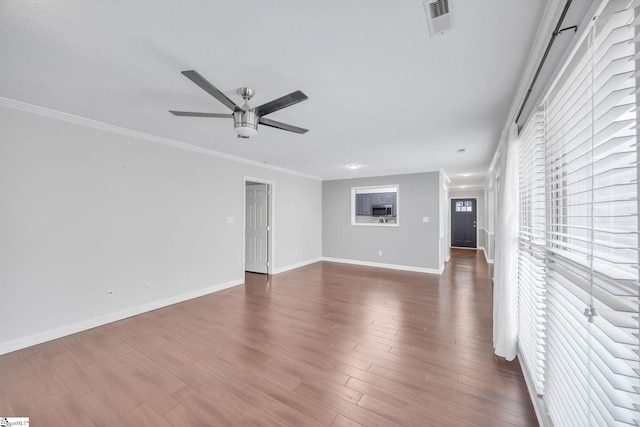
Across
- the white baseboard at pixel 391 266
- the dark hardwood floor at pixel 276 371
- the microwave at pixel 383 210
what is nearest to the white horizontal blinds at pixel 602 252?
the dark hardwood floor at pixel 276 371

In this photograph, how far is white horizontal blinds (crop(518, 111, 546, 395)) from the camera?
170cm

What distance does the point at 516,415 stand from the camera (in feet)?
5.51

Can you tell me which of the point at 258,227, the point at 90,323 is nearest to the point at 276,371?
the point at 90,323

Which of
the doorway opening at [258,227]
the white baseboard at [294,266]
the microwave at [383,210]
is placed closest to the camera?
the doorway opening at [258,227]

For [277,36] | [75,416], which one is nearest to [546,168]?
[277,36]

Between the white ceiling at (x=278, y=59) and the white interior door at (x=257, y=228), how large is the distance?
9.06 ft

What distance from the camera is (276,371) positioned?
2.13m

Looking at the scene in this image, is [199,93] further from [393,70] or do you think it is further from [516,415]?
[516,415]

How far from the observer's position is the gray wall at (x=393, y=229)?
19.0ft

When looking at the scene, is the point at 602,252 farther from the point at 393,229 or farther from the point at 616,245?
the point at 393,229

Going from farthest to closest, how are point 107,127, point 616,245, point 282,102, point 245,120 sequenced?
point 107,127 < point 245,120 < point 282,102 < point 616,245

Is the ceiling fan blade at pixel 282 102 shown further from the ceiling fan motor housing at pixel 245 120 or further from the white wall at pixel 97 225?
the white wall at pixel 97 225

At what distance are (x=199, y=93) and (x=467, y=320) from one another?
4.03 m

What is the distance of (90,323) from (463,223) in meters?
10.8
